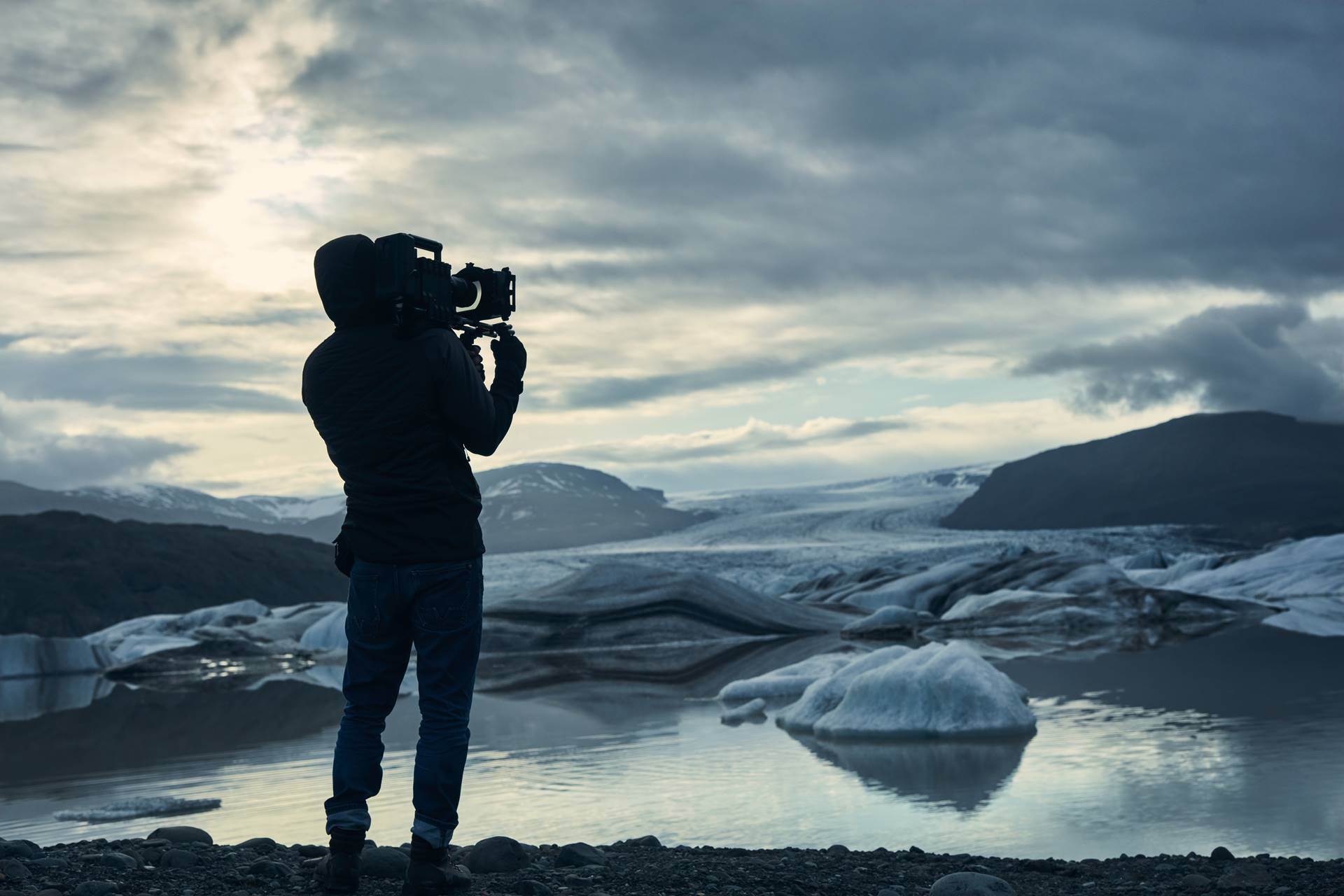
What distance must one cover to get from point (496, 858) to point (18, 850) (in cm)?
179

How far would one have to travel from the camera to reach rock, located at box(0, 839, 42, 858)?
4543 millimetres

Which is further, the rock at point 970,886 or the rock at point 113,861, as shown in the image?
the rock at point 113,861

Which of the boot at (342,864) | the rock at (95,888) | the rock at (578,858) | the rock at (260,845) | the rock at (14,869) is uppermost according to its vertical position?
the boot at (342,864)

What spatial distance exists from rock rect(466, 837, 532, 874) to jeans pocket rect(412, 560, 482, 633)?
3.28ft

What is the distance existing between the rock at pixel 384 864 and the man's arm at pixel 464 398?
135 cm

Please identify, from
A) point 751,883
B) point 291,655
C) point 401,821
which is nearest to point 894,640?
point 291,655

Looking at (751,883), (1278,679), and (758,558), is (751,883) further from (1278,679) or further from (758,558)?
(758,558)

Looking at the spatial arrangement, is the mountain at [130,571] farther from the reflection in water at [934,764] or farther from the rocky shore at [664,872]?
the rocky shore at [664,872]

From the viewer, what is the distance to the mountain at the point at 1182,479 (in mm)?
78750

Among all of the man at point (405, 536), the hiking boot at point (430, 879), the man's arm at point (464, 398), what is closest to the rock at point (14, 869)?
the man at point (405, 536)

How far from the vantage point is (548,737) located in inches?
356

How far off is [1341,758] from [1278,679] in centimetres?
433

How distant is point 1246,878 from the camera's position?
3928 millimetres

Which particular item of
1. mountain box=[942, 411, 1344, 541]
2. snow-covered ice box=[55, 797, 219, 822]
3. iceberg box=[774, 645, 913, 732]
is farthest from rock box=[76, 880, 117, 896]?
mountain box=[942, 411, 1344, 541]
